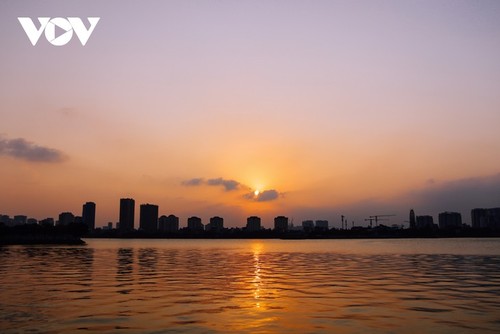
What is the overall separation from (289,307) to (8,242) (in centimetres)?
18340

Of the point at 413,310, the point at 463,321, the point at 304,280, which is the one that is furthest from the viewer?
the point at 304,280

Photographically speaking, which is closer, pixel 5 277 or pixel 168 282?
pixel 168 282

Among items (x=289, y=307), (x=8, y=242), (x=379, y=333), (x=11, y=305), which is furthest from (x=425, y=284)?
(x=8, y=242)

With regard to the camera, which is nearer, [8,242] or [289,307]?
[289,307]

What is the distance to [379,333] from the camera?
825 inches

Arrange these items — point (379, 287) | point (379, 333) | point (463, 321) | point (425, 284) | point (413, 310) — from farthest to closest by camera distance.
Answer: point (425, 284) → point (379, 287) → point (413, 310) → point (463, 321) → point (379, 333)

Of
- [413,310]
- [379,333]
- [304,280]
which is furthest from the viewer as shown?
[304,280]

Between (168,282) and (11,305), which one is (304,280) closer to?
(168,282)

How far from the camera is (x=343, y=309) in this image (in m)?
27.6

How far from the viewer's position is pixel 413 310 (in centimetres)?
2725

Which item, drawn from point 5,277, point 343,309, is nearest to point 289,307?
point 343,309

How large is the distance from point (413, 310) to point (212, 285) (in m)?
18.9

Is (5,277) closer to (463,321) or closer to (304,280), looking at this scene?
(304,280)

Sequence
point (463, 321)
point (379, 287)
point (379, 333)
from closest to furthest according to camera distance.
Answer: point (379, 333) → point (463, 321) → point (379, 287)
